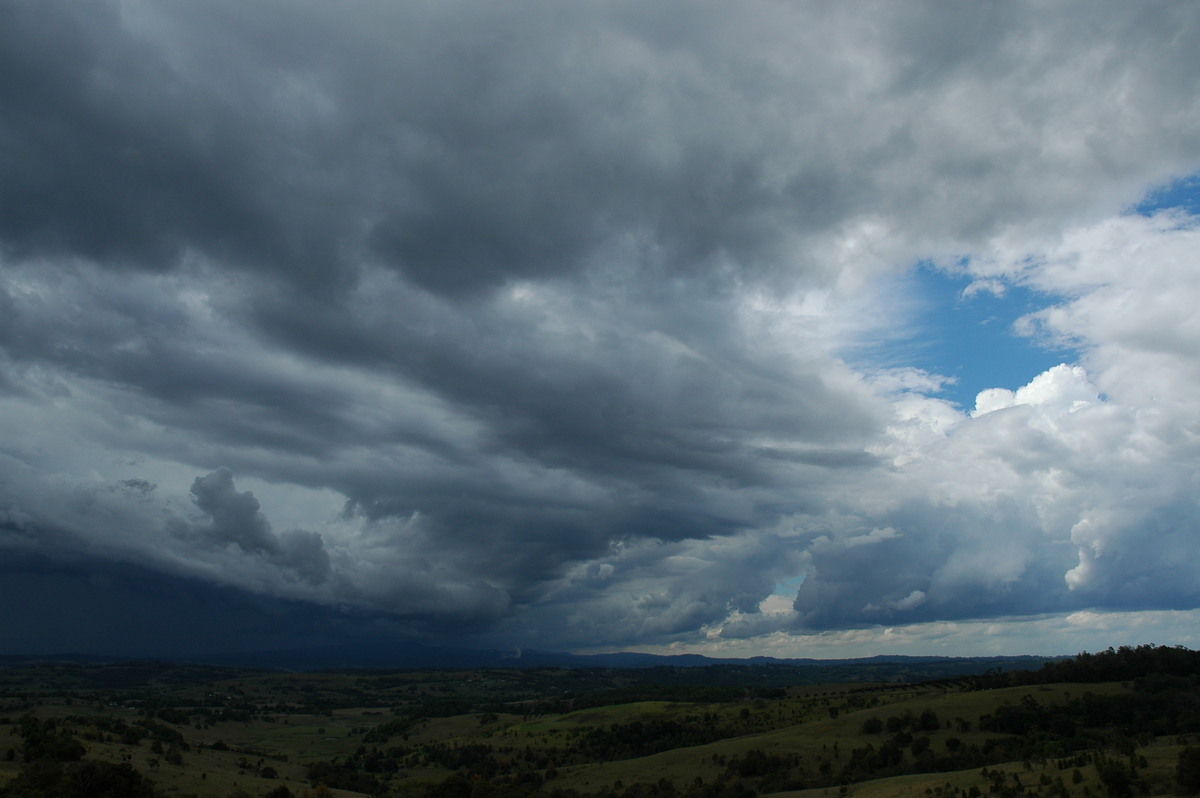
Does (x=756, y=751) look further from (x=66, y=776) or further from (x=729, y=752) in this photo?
(x=66, y=776)

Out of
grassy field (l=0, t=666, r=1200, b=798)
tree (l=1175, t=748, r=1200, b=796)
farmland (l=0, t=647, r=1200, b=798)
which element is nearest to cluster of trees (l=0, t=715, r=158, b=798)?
farmland (l=0, t=647, r=1200, b=798)

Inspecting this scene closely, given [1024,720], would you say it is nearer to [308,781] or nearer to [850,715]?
[850,715]

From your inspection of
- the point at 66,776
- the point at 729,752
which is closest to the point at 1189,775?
the point at 729,752

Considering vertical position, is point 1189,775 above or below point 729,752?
above

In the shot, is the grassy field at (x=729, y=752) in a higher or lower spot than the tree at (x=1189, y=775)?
lower

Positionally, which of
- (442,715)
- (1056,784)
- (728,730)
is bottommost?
(442,715)

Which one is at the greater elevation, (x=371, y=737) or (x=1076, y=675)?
(x=1076, y=675)

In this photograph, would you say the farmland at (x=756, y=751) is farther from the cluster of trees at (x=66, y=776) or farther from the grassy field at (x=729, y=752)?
the grassy field at (x=729, y=752)

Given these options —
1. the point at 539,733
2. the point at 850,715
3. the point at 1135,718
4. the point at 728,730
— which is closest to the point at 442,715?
the point at 539,733

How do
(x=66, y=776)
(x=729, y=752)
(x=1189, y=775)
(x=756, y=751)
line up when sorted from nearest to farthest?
(x=1189, y=775) < (x=66, y=776) < (x=756, y=751) < (x=729, y=752)

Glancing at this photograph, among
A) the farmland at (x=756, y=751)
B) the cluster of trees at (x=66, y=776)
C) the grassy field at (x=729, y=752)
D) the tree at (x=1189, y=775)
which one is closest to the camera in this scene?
the tree at (x=1189, y=775)

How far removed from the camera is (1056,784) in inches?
1672

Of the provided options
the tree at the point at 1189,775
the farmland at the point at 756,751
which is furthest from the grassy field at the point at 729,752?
the tree at the point at 1189,775

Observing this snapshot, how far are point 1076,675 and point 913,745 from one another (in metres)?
41.9
